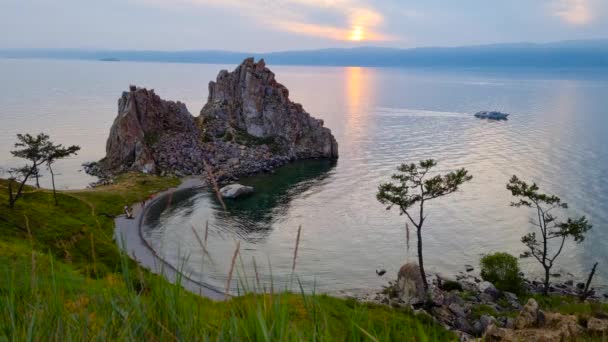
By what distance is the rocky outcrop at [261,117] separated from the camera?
125m

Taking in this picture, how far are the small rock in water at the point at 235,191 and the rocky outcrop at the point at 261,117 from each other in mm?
33675

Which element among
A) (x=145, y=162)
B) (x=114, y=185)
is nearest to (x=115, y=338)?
(x=114, y=185)

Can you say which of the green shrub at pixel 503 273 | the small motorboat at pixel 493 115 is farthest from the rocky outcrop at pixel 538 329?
the small motorboat at pixel 493 115

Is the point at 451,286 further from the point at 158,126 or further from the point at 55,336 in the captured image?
the point at 158,126

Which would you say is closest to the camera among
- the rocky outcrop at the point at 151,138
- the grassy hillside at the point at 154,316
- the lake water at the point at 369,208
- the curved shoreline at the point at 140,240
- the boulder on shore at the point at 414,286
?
the grassy hillside at the point at 154,316

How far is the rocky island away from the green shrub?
58892 millimetres

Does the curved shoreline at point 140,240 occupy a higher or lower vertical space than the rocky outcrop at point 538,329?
lower

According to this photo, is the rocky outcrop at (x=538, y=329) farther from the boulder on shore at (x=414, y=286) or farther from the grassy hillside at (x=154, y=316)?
the grassy hillside at (x=154, y=316)

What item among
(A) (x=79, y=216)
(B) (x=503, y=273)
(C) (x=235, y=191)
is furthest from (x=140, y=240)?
(B) (x=503, y=273)

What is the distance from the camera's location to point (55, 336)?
442 centimetres

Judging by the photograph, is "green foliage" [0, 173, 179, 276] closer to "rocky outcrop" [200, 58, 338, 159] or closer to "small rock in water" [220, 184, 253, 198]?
"small rock in water" [220, 184, 253, 198]

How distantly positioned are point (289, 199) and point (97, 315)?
266 ft

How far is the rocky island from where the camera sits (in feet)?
350

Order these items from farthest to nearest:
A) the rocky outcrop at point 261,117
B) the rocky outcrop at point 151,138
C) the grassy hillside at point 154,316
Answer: the rocky outcrop at point 261,117, the rocky outcrop at point 151,138, the grassy hillside at point 154,316
